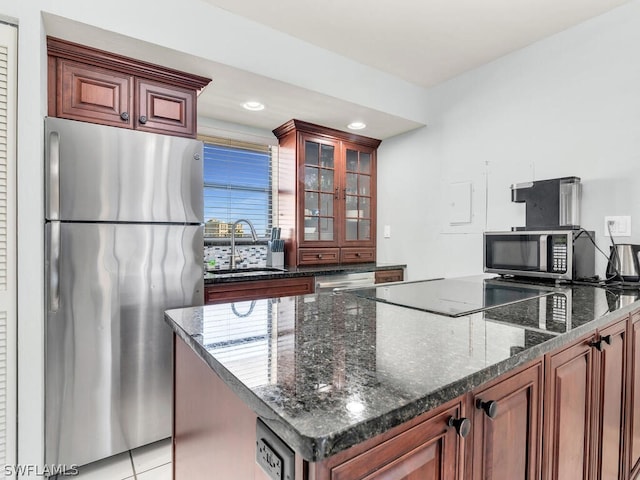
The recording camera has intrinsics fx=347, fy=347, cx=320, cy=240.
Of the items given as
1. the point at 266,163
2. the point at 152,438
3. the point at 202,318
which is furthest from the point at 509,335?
the point at 266,163

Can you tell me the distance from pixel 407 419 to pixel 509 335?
1.66 feet

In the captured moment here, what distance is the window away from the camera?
2.94 metres

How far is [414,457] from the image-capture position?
0.65 m

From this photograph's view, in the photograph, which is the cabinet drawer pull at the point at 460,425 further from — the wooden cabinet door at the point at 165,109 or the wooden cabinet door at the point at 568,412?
the wooden cabinet door at the point at 165,109

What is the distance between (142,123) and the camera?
1994 millimetres

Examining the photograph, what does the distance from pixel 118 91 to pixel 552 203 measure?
8.67ft

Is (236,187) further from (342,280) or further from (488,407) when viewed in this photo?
(488,407)

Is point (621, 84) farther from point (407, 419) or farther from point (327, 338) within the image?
A: point (407, 419)

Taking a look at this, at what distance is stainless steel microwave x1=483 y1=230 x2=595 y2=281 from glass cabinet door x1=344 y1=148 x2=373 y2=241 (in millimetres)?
1440

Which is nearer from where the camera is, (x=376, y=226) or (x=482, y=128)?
(x=482, y=128)

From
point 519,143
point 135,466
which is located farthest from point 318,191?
point 135,466

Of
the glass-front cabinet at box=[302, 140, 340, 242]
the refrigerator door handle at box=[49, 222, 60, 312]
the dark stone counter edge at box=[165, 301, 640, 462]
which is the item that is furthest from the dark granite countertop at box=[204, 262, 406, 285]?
the dark stone counter edge at box=[165, 301, 640, 462]

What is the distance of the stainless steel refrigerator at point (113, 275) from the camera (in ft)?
5.49

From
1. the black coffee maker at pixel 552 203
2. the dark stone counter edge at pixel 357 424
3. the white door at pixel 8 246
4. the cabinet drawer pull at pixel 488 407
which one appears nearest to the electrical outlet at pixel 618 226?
the black coffee maker at pixel 552 203
